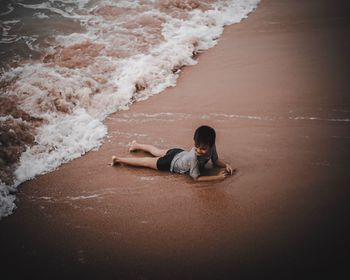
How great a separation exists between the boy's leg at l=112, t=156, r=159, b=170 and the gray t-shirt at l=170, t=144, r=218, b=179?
0.30 m

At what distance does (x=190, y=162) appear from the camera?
3742 mm

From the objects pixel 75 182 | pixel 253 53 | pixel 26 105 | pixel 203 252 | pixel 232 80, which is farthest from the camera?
pixel 253 53

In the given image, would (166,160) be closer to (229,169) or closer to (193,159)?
(193,159)

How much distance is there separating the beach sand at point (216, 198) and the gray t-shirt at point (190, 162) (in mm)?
134

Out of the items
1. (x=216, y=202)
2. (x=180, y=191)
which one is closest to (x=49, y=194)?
(x=180, y=191)

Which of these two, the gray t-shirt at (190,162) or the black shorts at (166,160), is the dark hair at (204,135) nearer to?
the gray t-shirt at (190,162)

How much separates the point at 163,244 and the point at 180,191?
0.82 meters

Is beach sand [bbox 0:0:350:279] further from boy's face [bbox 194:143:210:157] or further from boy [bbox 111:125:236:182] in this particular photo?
boy's face [bbox 194:143:210:157]

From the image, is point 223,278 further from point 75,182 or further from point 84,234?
point 75,182

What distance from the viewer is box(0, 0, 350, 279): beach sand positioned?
282 cm

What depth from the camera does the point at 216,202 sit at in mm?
3467

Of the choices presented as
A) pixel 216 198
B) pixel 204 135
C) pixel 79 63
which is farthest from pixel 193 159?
pixel 79 63

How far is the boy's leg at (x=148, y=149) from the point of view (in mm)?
4273

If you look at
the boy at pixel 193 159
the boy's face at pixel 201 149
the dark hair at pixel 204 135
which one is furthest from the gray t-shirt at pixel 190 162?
the dark hair at pixel 204 135
